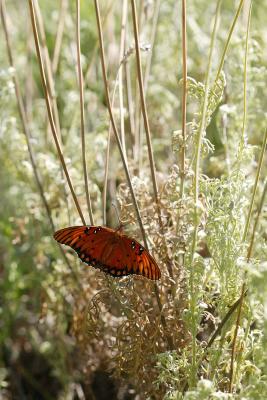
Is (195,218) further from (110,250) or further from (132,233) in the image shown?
(132,233)

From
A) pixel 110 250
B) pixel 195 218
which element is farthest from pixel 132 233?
pixel 195 218

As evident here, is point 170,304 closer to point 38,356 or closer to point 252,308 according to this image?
point 252,308

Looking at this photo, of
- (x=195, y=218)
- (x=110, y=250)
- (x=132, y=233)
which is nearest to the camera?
(x=195, y=218)

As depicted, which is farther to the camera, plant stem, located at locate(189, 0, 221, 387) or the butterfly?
the butterfly

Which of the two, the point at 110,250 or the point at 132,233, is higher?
the point at 132,233

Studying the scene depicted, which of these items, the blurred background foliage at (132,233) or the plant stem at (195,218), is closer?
the plant stem at (195,218)
